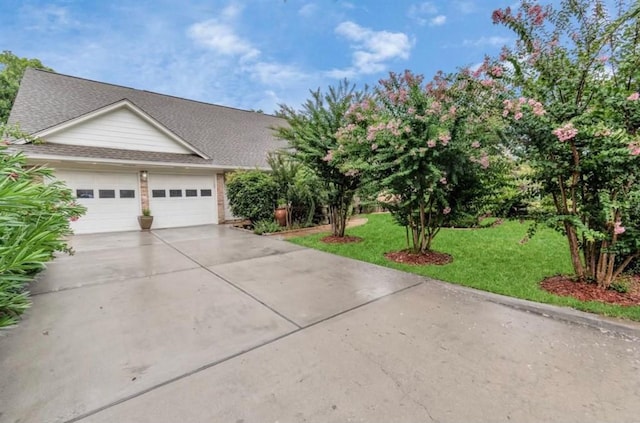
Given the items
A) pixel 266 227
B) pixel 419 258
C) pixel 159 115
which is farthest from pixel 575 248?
pixel 159 115

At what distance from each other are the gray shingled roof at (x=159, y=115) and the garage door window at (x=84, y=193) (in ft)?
4.35

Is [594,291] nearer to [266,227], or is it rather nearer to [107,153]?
[266,227]

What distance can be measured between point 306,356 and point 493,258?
4.70 meters

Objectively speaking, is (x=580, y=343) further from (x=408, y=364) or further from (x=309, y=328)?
(x=309, y=328)

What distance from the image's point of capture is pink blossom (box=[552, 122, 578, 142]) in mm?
3029

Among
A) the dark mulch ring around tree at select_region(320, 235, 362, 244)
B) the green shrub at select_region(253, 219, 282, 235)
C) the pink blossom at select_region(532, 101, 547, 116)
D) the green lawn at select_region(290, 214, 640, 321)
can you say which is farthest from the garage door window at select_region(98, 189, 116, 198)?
the pink blossom at select_region(532, 101, 547, 116)

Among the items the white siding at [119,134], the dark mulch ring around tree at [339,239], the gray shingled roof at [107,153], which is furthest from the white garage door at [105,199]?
the dark mulch ring around tree at [339,239]

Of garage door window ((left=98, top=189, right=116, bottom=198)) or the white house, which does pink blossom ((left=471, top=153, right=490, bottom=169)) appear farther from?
garage door window ((left=98, top=189, right=116, bottom=198))

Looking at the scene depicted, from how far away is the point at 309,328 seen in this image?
9.64ft

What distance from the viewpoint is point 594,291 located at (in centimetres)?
357

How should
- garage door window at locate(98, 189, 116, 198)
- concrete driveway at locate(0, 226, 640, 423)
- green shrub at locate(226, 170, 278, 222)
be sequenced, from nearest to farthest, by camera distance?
1. concrete driveway at locate(0, 226, 640, 423)
2. garage door window at locate(98, 189, 116, 198)
3. green shrub at locate(226, 170, 278, 222)

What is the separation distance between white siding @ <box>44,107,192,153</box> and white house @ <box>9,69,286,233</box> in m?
0.03

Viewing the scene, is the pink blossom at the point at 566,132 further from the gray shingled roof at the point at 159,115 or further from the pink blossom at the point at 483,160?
the gray shingled roof at the point at 159,115

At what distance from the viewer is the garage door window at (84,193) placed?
9.37 meters
